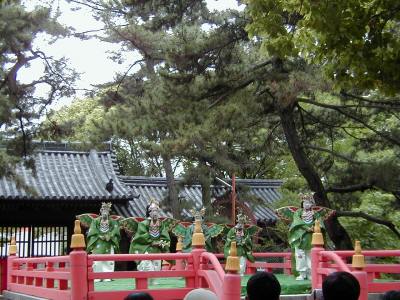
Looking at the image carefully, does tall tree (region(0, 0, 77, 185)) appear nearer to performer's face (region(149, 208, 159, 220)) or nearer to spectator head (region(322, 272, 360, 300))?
performer's face (region(149, 208, 159, 220))

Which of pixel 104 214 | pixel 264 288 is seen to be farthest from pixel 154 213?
pixel 264 288

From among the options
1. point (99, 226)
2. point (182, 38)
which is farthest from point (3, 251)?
point (182, 38)

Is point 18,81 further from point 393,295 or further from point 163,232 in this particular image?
point 393,295

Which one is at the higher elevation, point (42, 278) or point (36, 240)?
point (36, 240)

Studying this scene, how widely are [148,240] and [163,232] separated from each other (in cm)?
38

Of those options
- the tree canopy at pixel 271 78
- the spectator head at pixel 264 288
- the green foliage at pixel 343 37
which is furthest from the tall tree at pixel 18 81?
the spectator head at pixel 264 288

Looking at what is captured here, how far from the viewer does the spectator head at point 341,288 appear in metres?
3.56

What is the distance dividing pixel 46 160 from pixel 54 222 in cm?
308

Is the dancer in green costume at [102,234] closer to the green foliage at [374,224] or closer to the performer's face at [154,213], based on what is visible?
the performer's face at [154,213]

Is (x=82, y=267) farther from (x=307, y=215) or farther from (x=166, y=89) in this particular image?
(x=307, y=215)

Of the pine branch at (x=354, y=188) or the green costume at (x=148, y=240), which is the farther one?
the pine branch at (x=354, y=188)

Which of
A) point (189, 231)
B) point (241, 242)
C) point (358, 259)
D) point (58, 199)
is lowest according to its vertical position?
point (358, 259)

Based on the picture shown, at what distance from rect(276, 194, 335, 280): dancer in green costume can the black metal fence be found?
27.7 feet

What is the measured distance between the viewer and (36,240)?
60.1 ft
